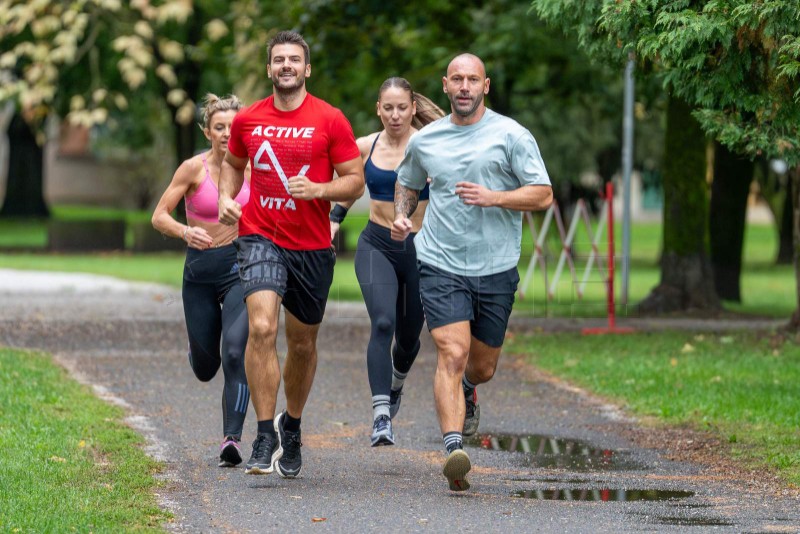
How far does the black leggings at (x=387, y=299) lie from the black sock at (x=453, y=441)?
46.3 inches

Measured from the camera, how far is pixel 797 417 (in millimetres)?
10195

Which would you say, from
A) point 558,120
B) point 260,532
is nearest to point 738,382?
point 260,532

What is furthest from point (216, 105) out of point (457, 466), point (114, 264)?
point (114, 264)

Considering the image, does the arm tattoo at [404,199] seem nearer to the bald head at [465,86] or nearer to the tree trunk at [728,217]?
the bald head at [465,86]

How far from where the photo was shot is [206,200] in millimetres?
8656

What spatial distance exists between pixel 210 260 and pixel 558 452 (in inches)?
95.6

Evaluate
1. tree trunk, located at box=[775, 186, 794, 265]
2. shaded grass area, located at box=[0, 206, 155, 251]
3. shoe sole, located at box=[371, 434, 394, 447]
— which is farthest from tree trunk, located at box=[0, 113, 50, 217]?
shoe sole, located at box=[371, 434, 394, 447]

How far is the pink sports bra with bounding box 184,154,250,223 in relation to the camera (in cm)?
862

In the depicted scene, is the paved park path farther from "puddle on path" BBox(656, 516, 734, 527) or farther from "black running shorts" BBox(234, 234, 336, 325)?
"black running shorts" BBox(234, 234, 336, 325)

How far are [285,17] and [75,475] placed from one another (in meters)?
15.9

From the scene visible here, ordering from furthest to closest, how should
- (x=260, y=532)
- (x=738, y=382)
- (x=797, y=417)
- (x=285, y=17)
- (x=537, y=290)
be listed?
(x=537, y=290) → (x=285, y=17) → (x=738, y=382) → (x=797, y=417) → (x=260, y=532)

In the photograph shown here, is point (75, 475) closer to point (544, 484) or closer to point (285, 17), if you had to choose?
point (544, 484)

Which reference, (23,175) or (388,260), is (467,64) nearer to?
(388,260)

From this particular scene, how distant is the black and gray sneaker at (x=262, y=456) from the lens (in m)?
7.61
